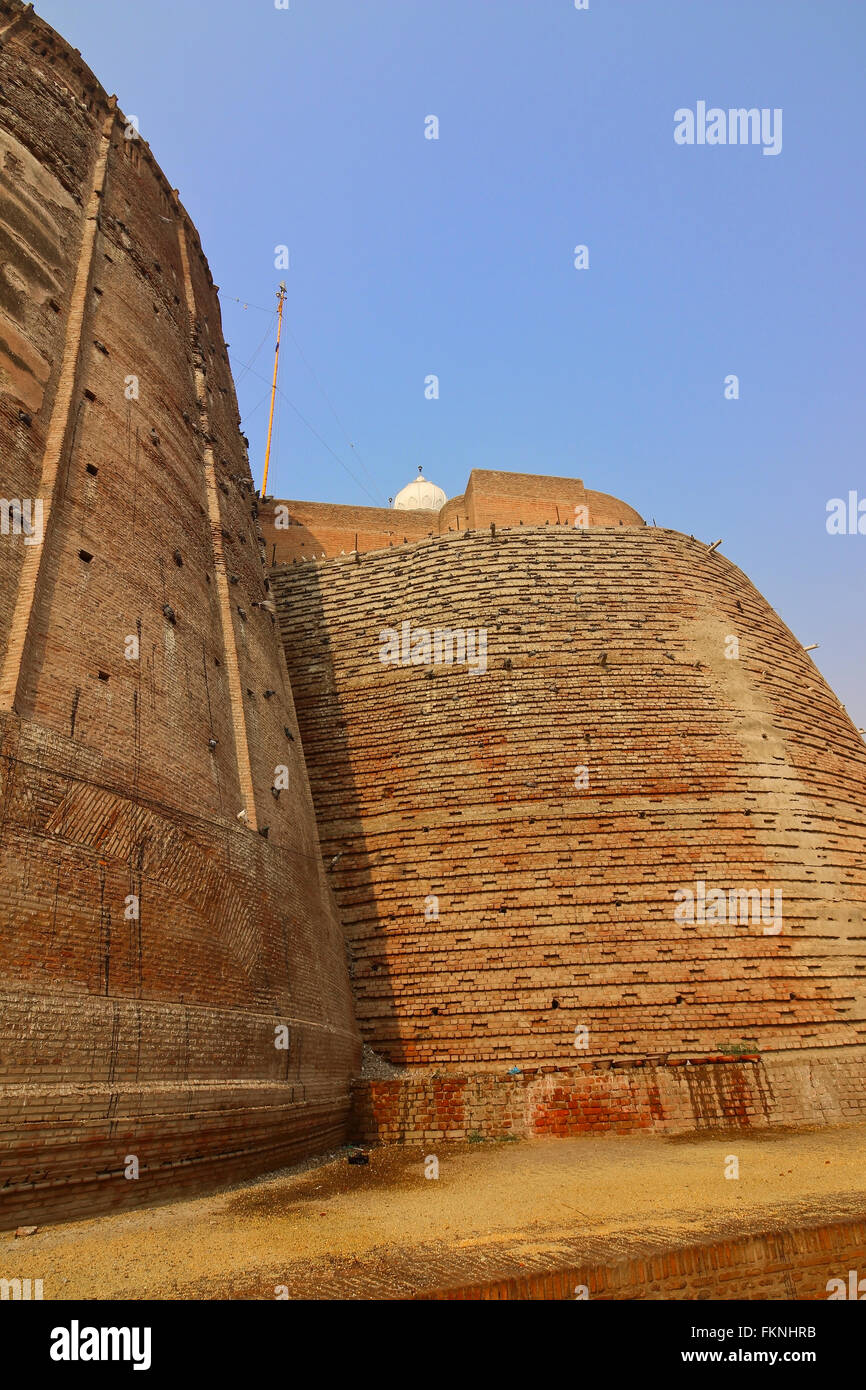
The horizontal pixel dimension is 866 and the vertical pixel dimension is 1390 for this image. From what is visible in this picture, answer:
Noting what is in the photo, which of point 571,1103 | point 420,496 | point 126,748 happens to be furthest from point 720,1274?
point 420,496

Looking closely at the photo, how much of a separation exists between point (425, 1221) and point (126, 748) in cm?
413

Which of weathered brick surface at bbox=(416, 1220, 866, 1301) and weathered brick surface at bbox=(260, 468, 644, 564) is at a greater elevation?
weathered brick surface at bbox=(260, 468, 644, 564)

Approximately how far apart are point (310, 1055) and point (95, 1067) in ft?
11.0

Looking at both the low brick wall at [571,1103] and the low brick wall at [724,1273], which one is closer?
the low brick wall at [724,1273]

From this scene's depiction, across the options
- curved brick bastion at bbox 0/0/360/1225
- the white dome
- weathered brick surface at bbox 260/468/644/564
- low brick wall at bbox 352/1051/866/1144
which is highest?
the white dome

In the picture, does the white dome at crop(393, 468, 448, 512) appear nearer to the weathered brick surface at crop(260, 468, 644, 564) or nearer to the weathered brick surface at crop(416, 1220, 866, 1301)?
the weathered brick surface at crop(260, 468, 644, 564)

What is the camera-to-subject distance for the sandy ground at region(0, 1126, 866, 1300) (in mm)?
4125

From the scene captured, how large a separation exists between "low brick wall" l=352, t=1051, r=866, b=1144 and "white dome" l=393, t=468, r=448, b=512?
2629cm

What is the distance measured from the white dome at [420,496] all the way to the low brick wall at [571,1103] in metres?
26.3

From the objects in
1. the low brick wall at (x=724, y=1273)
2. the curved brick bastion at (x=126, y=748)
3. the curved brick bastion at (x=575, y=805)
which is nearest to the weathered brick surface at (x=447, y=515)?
the curved brick bastion at (x=575, y=805)

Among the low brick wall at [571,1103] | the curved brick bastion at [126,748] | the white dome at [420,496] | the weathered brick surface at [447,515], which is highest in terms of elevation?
the white dome at [420,496]

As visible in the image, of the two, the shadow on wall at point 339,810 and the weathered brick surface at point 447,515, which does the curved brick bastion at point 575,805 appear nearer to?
the shadow on wall at point 339,810

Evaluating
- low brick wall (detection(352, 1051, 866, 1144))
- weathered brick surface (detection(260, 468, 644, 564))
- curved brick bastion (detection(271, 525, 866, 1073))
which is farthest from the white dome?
low brick wall (detection(352, 1051, 866, 1144))

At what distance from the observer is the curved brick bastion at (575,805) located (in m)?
10.9
